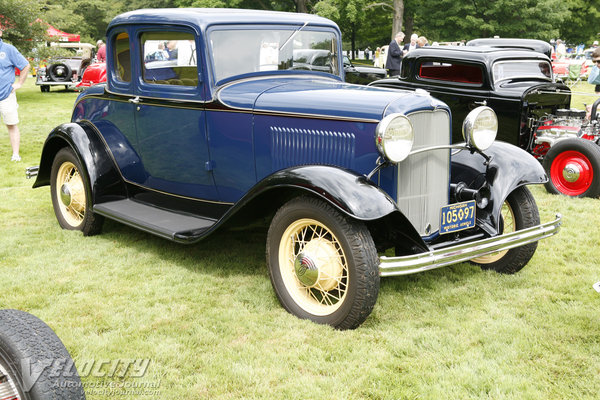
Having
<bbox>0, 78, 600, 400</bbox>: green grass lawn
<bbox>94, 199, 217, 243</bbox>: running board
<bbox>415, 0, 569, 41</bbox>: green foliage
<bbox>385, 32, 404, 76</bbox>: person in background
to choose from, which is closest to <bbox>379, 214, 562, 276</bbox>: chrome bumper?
<bbox>0, 78, 600, 400</bbox>: green grass lawn

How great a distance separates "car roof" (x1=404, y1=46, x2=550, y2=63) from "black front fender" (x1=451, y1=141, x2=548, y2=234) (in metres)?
3.60

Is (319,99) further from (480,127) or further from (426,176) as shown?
(480,127)

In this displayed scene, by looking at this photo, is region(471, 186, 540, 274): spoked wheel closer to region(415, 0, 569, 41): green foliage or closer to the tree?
the tree

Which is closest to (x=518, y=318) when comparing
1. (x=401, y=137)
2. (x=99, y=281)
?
(x=401, y=137)

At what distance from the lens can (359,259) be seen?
129 inches

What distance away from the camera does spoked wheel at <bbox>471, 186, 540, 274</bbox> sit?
425 cm

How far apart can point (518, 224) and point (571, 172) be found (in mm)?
2863

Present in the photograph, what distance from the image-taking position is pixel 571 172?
21.9 feet

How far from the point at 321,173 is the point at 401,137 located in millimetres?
530

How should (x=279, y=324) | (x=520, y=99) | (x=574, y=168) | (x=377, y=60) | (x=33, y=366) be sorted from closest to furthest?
(x=33, y=366) < (x=279, y=324) < (x=574, y=168) < (x=520, y=99) < (x=377, y=60)

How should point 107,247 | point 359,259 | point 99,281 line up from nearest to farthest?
point 359,259
point 99,281
point 107,247

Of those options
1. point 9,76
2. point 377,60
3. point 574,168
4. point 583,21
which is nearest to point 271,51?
point 574,168

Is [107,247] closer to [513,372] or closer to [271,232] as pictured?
[271,232]

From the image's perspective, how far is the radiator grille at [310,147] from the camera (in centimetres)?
371
